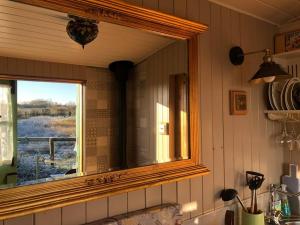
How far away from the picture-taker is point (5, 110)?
82 centimetres

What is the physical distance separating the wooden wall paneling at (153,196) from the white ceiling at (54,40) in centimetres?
56

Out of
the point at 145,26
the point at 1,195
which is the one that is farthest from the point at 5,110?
the point at 145,26

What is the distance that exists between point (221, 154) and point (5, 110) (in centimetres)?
108

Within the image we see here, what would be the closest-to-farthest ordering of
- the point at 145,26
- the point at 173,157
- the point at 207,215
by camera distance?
the point at 145,26
the point at 173,157
the point at 207,215

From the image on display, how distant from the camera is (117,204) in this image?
1.08 meters

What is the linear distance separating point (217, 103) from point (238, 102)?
178 mm

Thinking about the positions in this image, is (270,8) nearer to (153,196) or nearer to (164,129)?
(164,129)

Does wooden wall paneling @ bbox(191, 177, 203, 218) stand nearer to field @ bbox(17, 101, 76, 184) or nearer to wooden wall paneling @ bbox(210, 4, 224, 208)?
wooden wall paneling @ bbox(210, 4, 224, 208)

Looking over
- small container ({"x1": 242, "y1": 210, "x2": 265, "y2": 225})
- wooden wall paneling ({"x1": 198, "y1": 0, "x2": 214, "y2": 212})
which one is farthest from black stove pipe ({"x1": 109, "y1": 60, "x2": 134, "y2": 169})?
small container ({"x1": 242, "y1": 210, "x2": 265, "y2": 225})

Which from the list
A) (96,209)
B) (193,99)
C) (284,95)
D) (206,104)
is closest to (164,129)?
(193,99)

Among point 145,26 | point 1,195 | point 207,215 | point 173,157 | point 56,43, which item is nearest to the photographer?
point 1,195

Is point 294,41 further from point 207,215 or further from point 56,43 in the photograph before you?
point 56,43

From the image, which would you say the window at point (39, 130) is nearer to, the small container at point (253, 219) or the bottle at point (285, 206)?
the small container at point (253, 219)

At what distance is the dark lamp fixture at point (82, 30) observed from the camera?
3.07 ft
